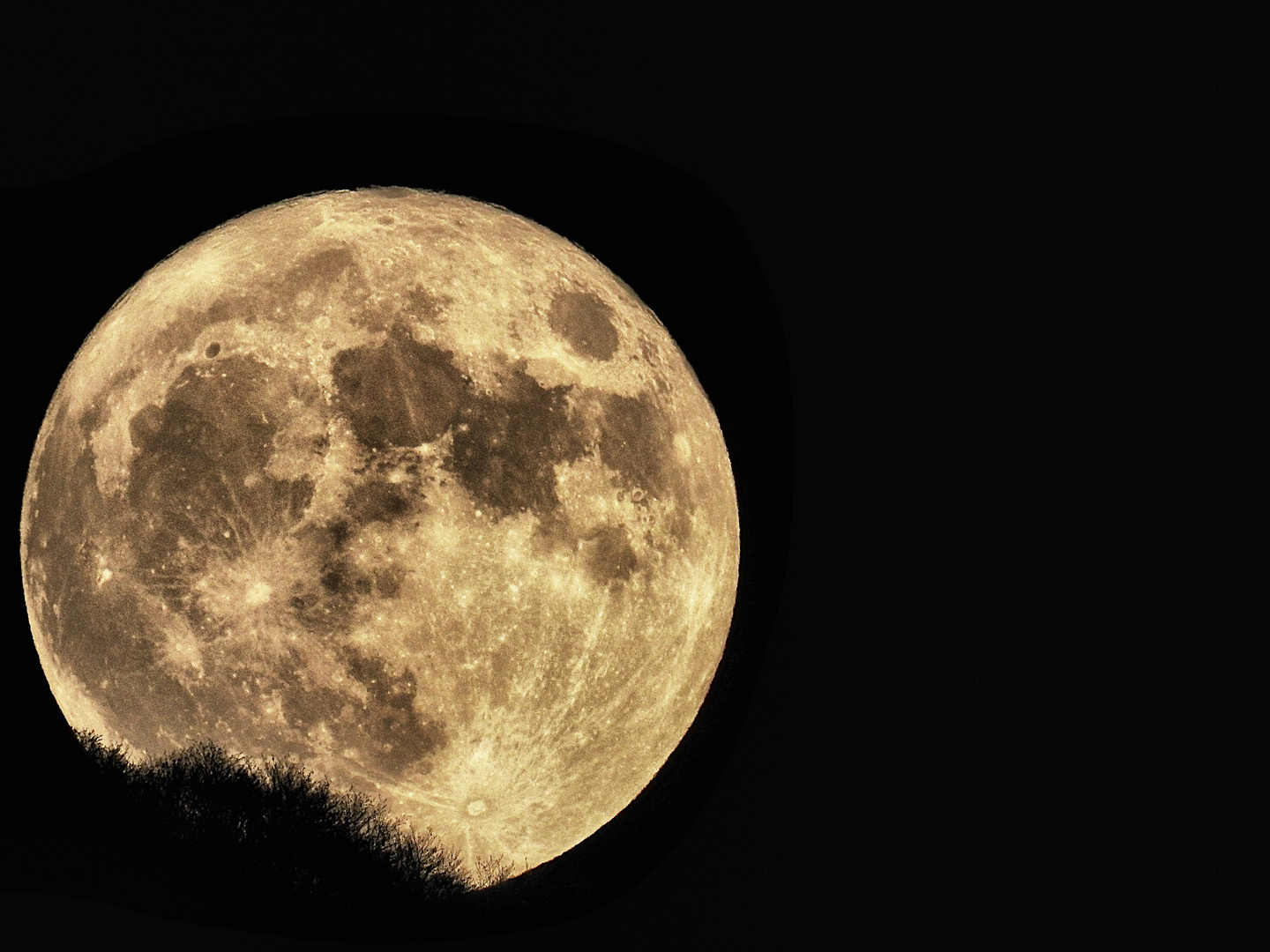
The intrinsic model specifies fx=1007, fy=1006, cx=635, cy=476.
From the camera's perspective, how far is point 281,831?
457 centimetres

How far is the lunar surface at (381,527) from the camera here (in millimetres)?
4309

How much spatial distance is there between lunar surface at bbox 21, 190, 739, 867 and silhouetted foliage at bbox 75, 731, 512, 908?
11cm

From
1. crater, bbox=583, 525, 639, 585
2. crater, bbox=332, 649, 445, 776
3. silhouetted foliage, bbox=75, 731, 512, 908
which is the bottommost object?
silhouetted foliage, bbox=75, 731, 512, 908

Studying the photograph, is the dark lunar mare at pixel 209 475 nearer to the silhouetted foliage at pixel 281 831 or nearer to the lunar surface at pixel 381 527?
the lunar surface at pixel 381 527

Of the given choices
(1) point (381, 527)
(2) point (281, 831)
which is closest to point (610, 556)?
(1) point (381, 527)

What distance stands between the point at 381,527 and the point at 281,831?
1.52 meters

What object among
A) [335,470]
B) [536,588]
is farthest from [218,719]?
[536,588]

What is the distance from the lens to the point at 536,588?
175 inches

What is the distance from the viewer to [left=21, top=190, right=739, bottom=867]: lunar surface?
14.1 ft

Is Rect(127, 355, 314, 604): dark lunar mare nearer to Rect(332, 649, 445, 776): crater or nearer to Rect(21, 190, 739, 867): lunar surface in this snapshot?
Rect(21, 190, 739, 867): lunar surface

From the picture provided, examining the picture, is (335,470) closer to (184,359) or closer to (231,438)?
(231,438)

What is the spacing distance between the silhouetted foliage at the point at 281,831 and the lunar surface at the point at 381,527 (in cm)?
11

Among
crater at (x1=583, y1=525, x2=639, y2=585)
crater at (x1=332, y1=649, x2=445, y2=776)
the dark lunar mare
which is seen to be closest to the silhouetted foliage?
crater at (x1=332, y1=649, x2=445, y2=776)

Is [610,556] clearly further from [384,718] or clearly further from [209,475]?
[209,475]
